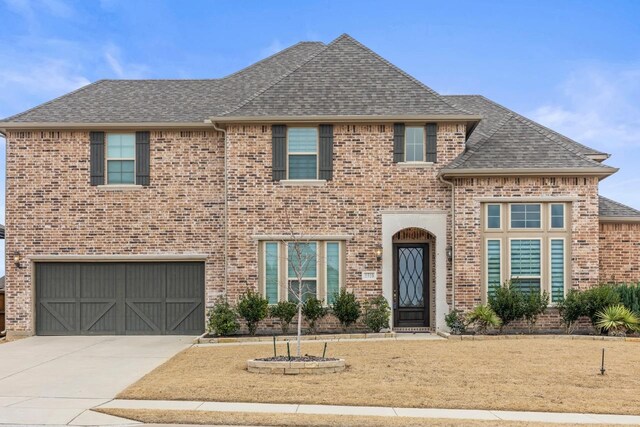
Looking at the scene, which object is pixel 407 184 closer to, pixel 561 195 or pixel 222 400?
pixel 561 195

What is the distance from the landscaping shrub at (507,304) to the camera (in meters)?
16.1

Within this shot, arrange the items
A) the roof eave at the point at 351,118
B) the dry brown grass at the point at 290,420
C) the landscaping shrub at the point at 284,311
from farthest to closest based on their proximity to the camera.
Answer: the roof eave at the point at 351,118 → the landscaping shrub at the point at 284,311 → the dry brown grass at the point at 290,420

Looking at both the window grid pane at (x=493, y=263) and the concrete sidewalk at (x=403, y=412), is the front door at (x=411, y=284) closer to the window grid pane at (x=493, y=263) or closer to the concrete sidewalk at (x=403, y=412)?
the window grid pane at (x=493, y=263)

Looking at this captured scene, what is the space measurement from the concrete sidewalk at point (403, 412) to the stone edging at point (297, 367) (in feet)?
6.95

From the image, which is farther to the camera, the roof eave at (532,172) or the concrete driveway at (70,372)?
the roof eave at (532,172)

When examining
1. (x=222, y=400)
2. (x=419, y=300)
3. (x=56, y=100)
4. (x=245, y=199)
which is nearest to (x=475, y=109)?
(x=419, y=300)

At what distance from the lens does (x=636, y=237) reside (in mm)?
17766

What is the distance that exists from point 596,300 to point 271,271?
27.7 ft

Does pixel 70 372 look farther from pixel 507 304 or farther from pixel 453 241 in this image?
pixel 507 304

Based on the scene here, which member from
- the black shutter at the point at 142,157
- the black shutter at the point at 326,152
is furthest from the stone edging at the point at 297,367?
the black shutter at the point at 142,157

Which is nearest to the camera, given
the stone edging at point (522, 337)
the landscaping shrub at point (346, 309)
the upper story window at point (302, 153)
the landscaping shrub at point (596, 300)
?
the stone edging at point (522, 337)

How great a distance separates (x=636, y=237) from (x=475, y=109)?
23.8ft

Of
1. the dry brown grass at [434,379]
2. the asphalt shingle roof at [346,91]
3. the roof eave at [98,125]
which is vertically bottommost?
the dry brown grass at [434,379]

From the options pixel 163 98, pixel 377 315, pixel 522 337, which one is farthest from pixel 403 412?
pixel 163 98
